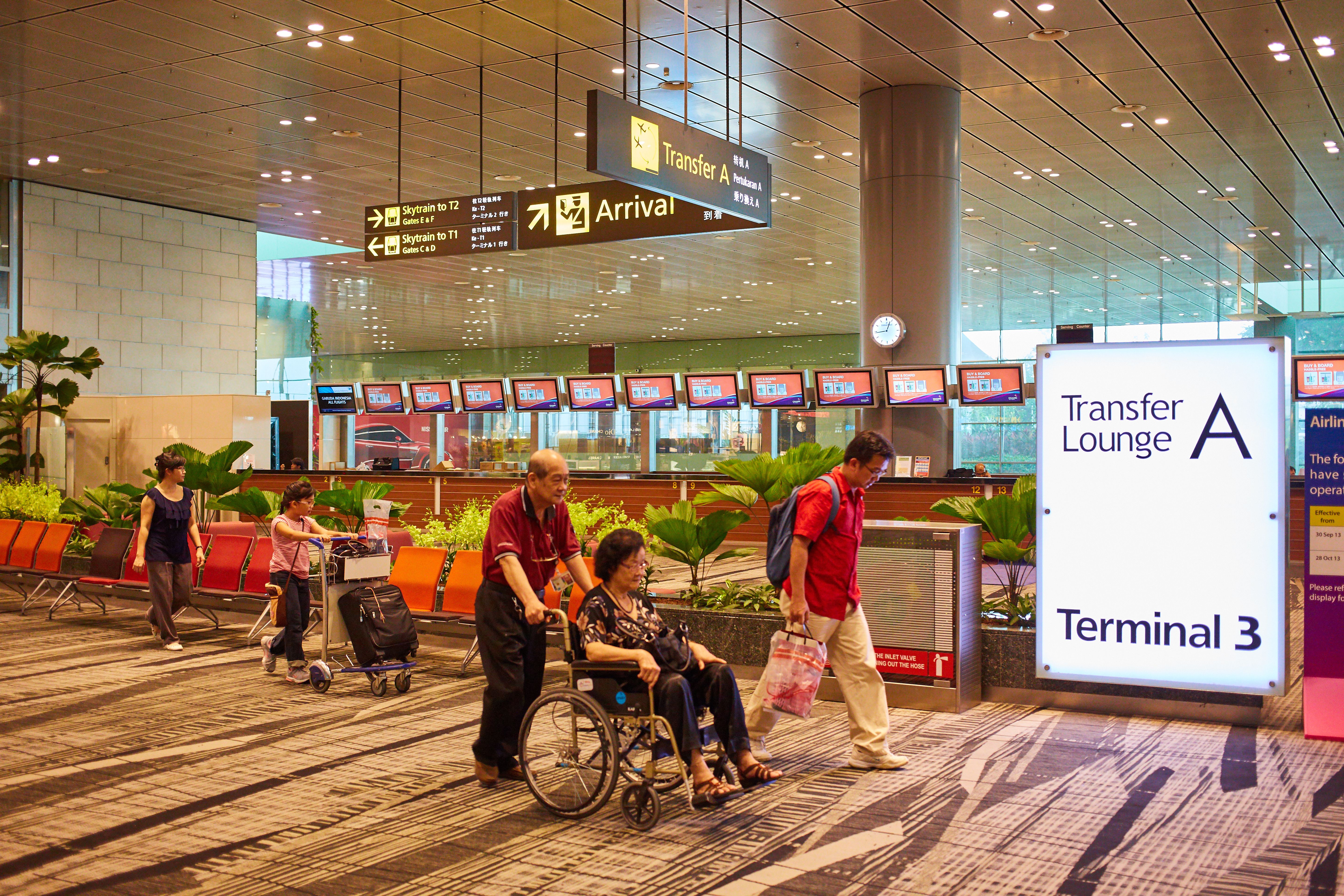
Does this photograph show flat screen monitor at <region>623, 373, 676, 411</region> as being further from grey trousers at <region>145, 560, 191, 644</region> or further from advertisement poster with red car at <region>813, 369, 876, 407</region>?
grey trousers at <region>145, 560, 191, 644</region>

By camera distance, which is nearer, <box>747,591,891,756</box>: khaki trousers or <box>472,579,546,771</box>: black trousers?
<box>472,579,546,771</box>: black trousers

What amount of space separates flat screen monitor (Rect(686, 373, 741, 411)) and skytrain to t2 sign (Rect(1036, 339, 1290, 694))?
1016 centimetres

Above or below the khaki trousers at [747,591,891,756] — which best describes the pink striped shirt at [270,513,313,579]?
above

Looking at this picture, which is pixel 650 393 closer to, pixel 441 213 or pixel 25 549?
pixel 441 213

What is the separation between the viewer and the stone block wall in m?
17.2

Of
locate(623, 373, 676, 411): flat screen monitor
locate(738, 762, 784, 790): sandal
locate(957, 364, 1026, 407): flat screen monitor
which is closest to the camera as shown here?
locate(738, 762, 784, 790): sandal

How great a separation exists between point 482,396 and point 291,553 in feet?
34.8

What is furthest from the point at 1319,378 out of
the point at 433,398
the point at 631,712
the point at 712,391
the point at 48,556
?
the point at 48,556

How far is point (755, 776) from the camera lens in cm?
490

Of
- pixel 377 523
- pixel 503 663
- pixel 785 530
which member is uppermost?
pixel 785 530

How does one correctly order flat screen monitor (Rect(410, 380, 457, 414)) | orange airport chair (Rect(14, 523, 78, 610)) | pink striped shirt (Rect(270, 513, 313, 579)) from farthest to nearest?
1. flat screen monitor (Rect(410, 380, 457, 414))
2. orange airport chair (Rect(14, 523, 78, 610))
3. pink striped shirt (Rect(270, 513, 313, 579))

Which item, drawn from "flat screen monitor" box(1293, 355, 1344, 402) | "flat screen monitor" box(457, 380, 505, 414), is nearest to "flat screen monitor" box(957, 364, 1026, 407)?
"flat screen monitor" box(1293, 355, 1344, 402)

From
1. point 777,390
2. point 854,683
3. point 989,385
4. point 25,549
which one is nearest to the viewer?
point 854,683

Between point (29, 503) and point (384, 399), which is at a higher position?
point (384, 399)
